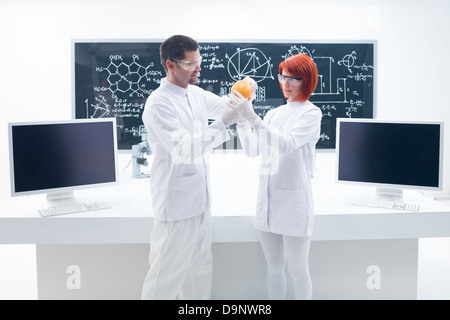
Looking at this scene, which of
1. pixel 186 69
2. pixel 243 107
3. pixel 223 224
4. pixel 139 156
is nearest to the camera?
pixel 243 107

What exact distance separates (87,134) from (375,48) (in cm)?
297

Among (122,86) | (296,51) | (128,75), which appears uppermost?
(296,51)

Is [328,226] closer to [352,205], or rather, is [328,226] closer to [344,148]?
[352,205]

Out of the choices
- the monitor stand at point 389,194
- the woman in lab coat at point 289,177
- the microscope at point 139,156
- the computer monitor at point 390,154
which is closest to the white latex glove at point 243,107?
the woman in lab coat at point 289,177

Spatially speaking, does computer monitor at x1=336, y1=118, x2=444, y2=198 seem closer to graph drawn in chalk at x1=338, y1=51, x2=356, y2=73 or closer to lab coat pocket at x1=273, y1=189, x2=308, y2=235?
lab coat pocket at x1=273, y1=189, x2=308, y2=235

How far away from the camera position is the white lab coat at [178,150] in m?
1.72

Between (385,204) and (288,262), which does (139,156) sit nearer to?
(288,262)

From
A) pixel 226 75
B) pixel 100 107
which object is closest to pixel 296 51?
pixel 226 75

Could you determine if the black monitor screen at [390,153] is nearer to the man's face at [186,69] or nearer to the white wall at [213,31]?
the man's face at [186,69]

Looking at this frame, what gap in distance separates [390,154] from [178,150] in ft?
3.82

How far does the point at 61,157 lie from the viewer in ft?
7.03

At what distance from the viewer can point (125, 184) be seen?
2723mm
